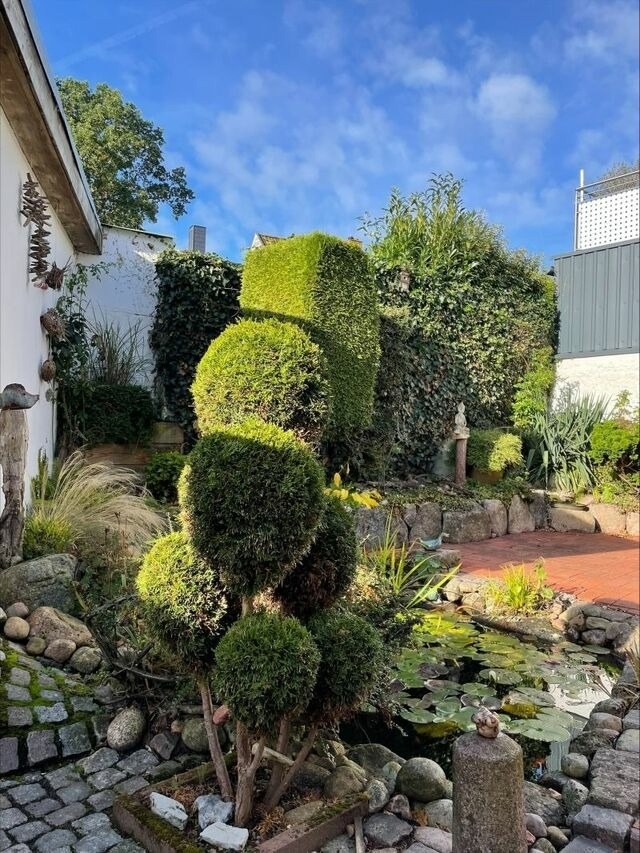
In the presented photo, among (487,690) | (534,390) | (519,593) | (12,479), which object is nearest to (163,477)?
(12,479)

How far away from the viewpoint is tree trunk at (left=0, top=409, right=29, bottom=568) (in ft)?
10.7

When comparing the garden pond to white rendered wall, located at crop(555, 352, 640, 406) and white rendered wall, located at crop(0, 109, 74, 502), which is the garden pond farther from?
white rendered wall, located at crop(555, 352, 640, 406)

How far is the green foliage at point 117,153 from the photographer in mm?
13711

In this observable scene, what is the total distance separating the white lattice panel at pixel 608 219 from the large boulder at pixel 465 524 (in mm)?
4998

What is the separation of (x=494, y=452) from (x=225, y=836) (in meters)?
6.53

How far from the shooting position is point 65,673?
8.88 feet

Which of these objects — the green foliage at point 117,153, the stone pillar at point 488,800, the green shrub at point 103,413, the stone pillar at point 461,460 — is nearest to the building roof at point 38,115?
the green shrub at point 103,413

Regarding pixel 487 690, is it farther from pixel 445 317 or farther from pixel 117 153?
pixel 117 153

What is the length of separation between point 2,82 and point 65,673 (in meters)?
3.18

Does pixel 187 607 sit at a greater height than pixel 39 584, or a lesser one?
greater

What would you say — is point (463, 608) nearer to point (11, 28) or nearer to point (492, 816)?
point (492, 816)

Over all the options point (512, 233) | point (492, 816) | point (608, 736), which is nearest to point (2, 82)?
point (492, 816)

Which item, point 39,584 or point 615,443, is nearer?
point 39,584

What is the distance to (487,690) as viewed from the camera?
120 inches
